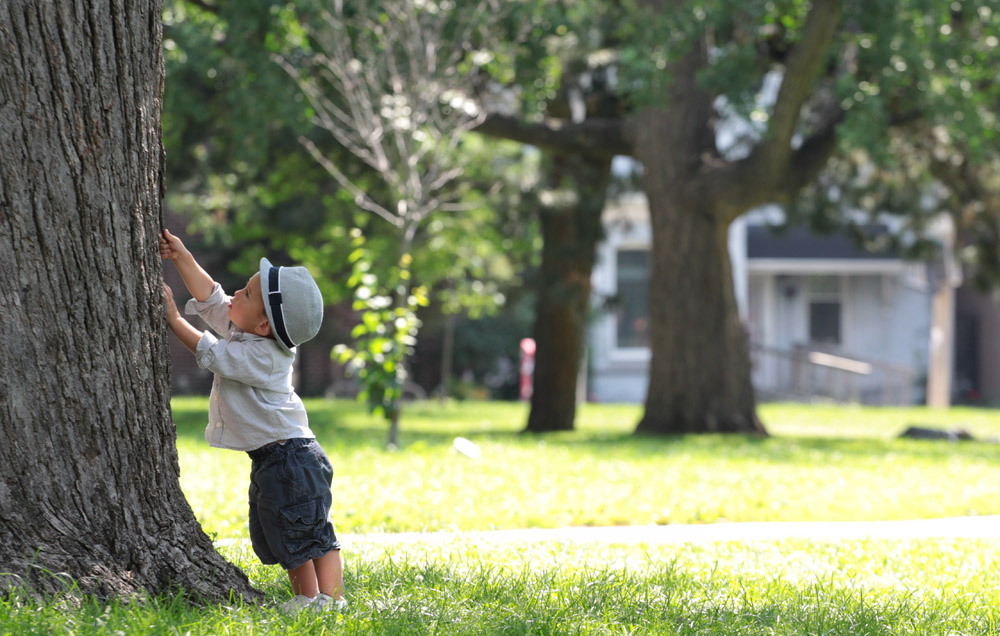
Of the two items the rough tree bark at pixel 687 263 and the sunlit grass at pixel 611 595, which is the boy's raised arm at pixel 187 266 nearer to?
the sunlit grass at pixel 611 595

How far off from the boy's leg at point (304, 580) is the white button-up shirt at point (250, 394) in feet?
1.52

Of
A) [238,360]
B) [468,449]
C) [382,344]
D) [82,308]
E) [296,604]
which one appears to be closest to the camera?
[82,308]

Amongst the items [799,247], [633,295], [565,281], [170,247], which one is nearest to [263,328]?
[170,247]

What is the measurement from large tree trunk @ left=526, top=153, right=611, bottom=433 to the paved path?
790 centimetres

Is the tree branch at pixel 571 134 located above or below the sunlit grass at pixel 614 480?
above

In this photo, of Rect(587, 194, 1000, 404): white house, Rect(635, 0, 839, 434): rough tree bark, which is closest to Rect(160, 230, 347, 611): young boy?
Rect(635, 0, 839, 434): rough tree bark

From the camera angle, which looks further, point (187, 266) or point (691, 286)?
point (691, 286)

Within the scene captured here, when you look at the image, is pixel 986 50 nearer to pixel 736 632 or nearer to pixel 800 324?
pixel 736 632

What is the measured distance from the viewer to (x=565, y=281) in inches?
610

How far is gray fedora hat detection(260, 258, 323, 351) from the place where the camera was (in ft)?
12.8

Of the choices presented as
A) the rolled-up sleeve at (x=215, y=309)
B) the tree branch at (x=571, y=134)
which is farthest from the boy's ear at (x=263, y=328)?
the tree branch at (x=571, y=134)

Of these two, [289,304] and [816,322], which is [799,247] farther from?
[289,304]

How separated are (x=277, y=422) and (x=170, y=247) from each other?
0.74 metres

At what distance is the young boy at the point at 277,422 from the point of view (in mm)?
3928
